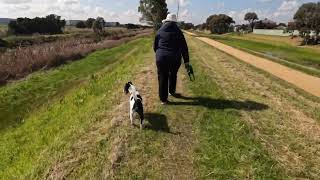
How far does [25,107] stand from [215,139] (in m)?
9.99

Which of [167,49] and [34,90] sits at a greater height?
[167,49]

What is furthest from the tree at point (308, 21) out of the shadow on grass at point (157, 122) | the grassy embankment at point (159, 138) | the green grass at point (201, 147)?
the shadow on grass at point (157, 122)

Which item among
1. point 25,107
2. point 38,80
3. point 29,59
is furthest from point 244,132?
point 29,59

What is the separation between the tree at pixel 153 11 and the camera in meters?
→ 78.2

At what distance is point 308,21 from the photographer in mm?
71750

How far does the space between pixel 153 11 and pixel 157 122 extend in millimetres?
71978

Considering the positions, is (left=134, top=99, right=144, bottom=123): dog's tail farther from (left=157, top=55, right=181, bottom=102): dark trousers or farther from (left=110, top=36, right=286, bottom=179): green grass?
(left=157, top=55, right=181, bottom=102): dark trousers

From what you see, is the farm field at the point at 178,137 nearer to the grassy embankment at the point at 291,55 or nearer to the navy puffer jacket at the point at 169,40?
the navy puffer jacket at the point at 169,40

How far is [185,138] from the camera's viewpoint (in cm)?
818

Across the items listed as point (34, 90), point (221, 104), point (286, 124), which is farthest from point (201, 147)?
point (34, 90)

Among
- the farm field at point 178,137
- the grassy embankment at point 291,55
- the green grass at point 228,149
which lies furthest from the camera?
the grassy embankment at point 291,55

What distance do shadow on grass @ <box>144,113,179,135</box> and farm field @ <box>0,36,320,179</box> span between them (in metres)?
0.02

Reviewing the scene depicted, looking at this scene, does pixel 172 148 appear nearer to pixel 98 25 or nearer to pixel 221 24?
pixel 98 25

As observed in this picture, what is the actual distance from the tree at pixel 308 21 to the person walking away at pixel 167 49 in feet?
202
